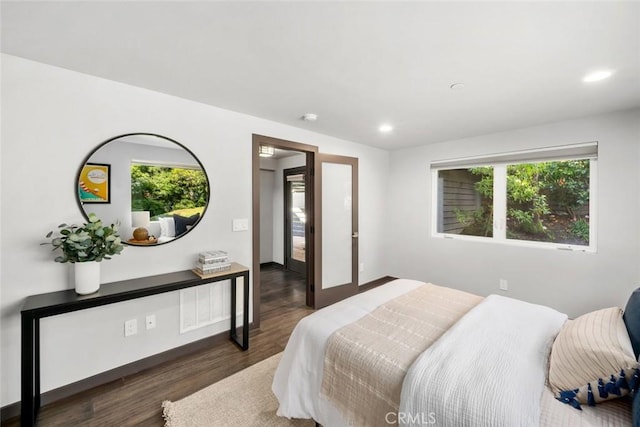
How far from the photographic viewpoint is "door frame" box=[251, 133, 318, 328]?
2854mm

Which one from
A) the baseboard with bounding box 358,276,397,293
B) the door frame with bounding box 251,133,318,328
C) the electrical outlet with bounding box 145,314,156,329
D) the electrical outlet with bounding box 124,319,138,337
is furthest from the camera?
the baseboard with bounding box 358,276,397,293

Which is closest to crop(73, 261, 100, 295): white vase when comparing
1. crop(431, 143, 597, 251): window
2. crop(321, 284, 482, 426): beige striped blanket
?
crop(321, 284, 482, 426): beige striped blanket

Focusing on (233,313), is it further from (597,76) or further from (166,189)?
(597,76)

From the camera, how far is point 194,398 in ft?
6.16

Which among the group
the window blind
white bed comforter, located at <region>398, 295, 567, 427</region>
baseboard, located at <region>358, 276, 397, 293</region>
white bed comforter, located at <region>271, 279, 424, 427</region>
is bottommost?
baseboard, located at <region>358, 276, 397, 293</region>

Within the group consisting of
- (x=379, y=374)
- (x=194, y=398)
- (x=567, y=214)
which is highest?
(x=567, y=214)

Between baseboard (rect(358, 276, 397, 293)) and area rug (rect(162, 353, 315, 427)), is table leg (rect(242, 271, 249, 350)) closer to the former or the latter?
area rug (rect(162, 353, 315, 427))

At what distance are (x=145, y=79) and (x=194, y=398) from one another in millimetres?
2386

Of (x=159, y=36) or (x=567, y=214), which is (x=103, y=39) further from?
(x=567, y=214)

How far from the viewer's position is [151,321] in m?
2.24

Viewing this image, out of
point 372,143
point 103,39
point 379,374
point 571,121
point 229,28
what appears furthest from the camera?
point 372,143

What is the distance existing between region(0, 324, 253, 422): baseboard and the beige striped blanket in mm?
1584

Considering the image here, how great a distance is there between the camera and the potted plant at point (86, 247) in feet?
5.67

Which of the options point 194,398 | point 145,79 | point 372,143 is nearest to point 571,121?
point 372,143
